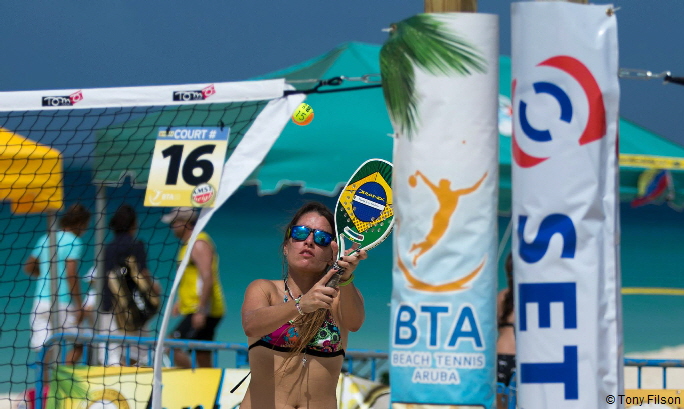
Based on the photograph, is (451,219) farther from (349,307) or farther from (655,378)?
(655,378)

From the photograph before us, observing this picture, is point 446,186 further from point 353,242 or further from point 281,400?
point 281,400

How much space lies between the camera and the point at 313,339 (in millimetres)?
3291

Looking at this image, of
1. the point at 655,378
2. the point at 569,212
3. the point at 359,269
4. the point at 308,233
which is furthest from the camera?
the point at 359,269

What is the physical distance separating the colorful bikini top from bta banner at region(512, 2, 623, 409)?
3.61 feet

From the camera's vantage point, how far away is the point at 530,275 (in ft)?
7.57

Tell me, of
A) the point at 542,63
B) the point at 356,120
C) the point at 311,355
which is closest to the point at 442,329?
the point at 542,63

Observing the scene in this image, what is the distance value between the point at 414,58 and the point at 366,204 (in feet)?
2.02

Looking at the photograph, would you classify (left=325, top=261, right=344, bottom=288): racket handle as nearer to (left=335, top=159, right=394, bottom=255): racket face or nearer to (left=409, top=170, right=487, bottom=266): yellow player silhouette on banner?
(left=335, top=159, right=394, bottom=255): racket face

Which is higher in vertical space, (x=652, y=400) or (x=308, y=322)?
(x=308, y=322)

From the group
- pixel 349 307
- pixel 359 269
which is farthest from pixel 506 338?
pixel 359 269

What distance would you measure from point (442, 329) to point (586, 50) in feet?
2.64

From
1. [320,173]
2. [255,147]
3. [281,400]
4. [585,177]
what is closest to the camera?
[585,177]

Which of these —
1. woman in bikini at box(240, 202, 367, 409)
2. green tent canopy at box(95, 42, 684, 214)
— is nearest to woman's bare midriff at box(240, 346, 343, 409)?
woman in bikini at box(240, 202, 367, 409)

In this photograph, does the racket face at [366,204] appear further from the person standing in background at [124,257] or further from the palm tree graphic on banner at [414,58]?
the person standing in background at [124,257]
